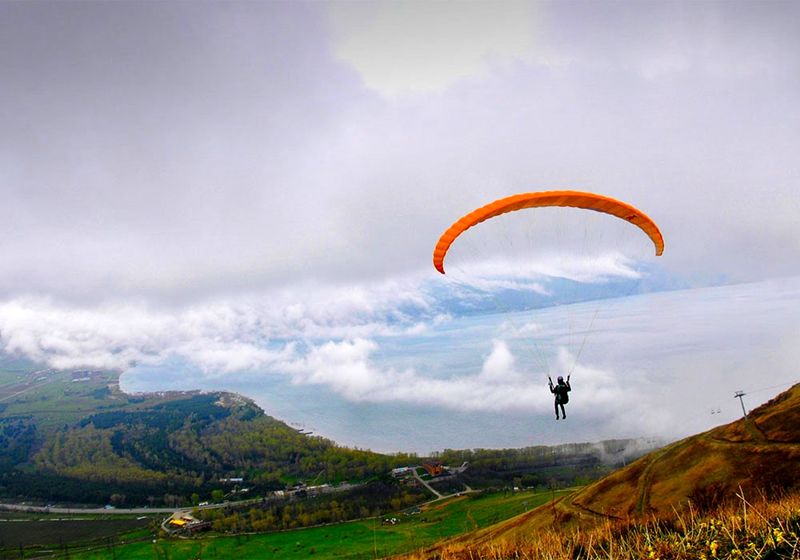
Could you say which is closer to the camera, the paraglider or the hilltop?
the paraglider

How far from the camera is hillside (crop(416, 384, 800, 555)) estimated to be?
48.8 ft

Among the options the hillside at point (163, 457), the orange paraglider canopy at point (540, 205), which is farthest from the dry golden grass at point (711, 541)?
the hillside at point (163, 457)

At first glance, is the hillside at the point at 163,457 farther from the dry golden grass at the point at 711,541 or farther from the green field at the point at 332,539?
the dry golden grass at the point at 711,541

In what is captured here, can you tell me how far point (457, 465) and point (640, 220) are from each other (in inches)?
3318

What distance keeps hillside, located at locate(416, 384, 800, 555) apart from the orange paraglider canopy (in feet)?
30.4

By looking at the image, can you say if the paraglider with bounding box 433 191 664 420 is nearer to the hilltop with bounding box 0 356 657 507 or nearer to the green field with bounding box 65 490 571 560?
the green field with bounding box 65 490 571 560

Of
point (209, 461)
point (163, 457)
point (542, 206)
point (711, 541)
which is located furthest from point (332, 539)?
point (163, 457)

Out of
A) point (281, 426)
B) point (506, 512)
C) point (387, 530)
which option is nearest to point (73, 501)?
point (281, 426)

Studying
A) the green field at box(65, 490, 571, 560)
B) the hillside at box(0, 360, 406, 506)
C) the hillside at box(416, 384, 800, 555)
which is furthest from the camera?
the hillside at box(0, 360, 406, 506)

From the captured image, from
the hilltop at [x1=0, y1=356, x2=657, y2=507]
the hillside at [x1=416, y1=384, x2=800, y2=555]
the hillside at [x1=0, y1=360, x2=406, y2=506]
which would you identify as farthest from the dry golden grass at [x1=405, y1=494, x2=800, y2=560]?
the hillside at [x1=0, y1=360, x2=406, y2=506]

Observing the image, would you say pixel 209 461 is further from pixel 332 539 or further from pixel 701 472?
pixel 701 472

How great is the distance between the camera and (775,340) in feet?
608

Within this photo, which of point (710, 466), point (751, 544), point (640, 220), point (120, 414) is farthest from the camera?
point (120, 414)

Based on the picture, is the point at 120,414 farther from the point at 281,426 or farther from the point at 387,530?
the point at 387,530
